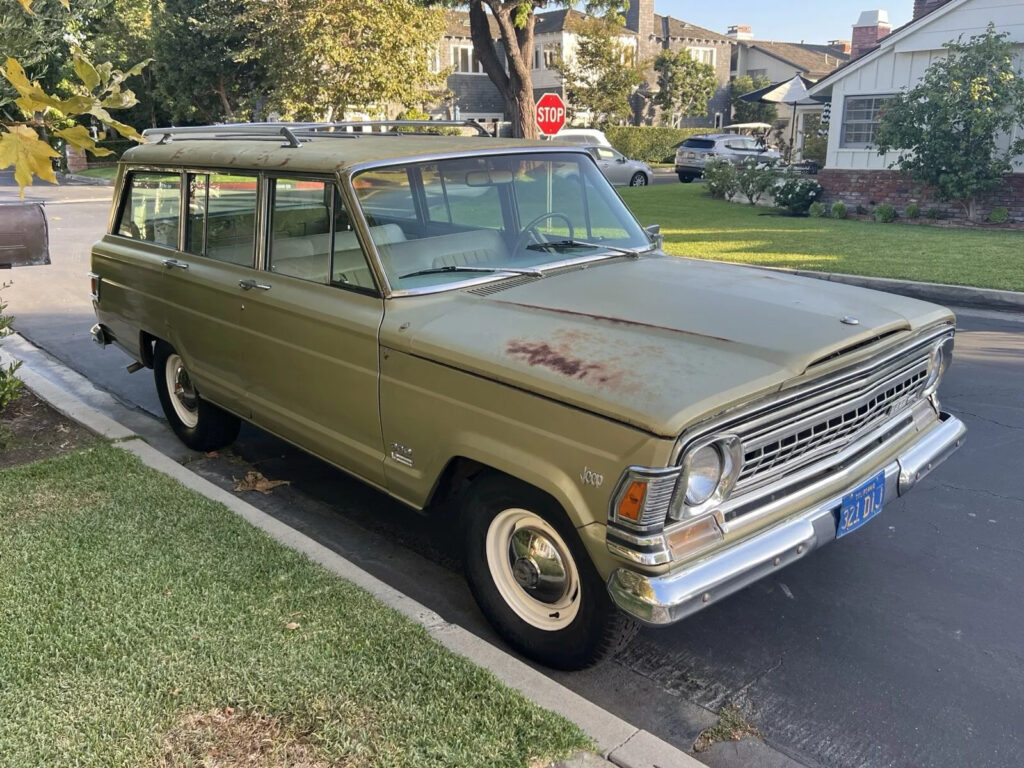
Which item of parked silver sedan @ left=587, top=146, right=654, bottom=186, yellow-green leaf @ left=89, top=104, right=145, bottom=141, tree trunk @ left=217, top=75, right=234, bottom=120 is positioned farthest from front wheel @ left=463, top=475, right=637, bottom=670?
tree trunk @ left=217, top=75, right=234, bottom=120

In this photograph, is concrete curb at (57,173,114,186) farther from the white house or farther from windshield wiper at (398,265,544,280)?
windshield wiper at (398,265,544,280)

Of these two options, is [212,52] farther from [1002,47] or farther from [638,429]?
[638,429]

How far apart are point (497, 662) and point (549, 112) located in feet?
46.6

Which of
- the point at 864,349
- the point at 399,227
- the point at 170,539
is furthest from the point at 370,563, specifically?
the point at 864,349

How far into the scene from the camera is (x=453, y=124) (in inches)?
240

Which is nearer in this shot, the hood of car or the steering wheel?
the hood of car

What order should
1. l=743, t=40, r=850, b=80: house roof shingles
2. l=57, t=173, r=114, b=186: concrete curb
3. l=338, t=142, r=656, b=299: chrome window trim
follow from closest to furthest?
l=338, t=142, r=656, b=299: chrome window trim
l=57, t=173, r=114, b=186: concrete curb
l=743, t=40, r=850, b=80: house roof shingles

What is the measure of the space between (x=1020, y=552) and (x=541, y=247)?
2726 millimetres

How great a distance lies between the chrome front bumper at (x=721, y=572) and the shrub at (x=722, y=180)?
1965 centimetres

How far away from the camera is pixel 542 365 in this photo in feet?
10.4

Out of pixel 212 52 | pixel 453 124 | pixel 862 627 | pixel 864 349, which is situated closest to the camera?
pixel 864 349

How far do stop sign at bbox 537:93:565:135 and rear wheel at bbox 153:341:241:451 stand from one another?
452 inches

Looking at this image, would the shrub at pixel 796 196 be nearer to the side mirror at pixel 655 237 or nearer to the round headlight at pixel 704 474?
the side mirror at pixel 655 237

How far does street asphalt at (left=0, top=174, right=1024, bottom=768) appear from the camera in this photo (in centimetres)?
310
